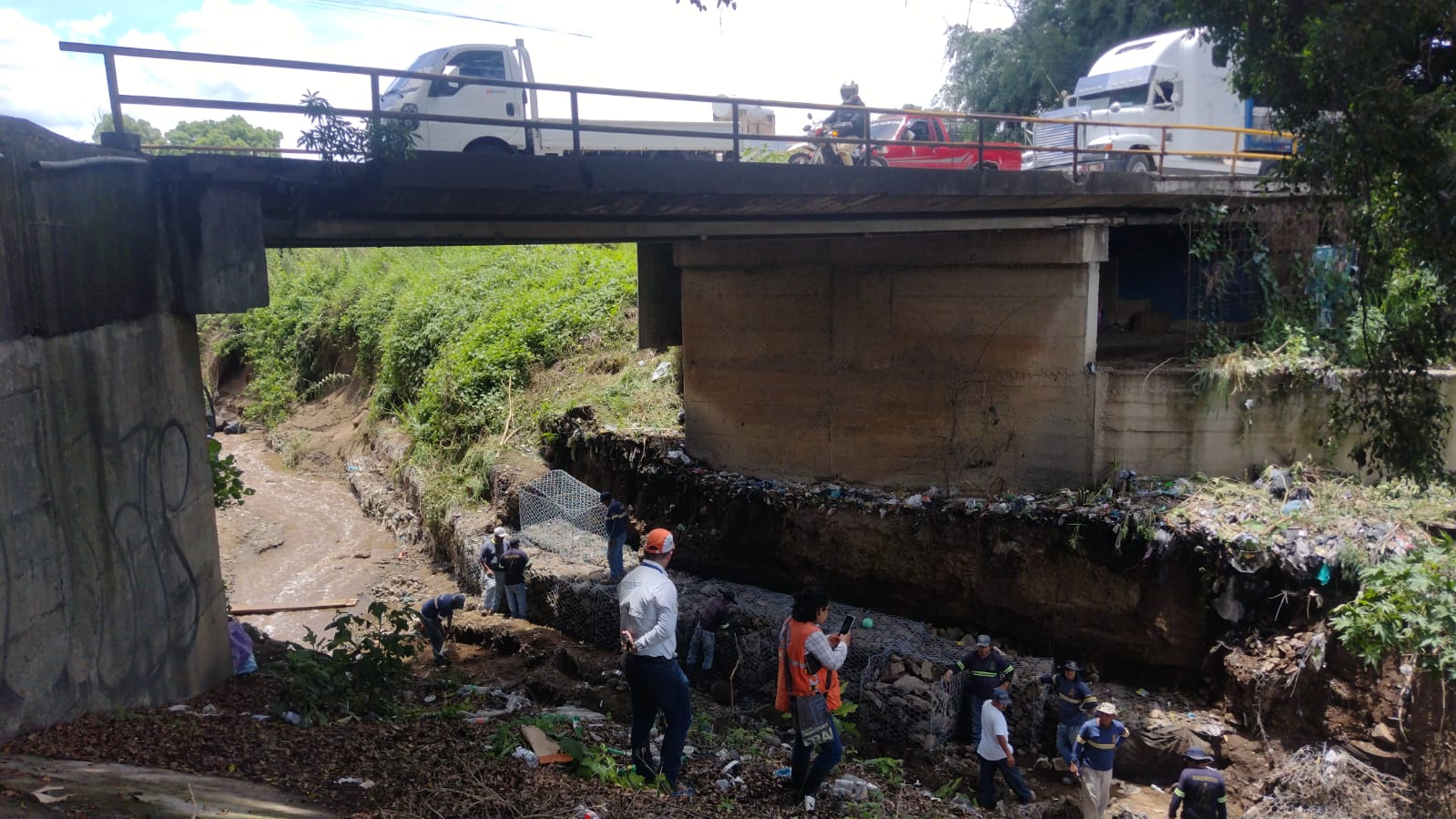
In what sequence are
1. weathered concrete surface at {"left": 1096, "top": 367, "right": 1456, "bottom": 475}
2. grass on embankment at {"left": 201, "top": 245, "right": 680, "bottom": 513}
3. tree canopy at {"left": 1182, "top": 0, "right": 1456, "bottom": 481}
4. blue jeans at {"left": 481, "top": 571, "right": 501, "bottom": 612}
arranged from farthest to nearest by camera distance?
grass on embankment at {"left": 201, "top": 245, "right": 680, "bottom": 513} < blue jeans at {"left": 481, "top": 571, "right": 501, "bottom": 612} < weathered concrete surface at {"left": 1096, "top": 367, "right": 1456, "bottom": 475} < tree canopy at {"left": 1182, "top": 0, "right": 1456, "bottom": 481}

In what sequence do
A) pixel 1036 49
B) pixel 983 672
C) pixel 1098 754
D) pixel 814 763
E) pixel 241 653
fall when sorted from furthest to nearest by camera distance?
1. pixel 1036 49
2. pixel 983 672
3. pixel 1098 754
4. pixel 241 653
5. pixel 814 763

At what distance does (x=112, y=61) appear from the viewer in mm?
5965

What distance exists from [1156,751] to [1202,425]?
14.2 feet

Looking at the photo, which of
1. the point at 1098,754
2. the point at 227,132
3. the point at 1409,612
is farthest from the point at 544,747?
the point at 227,132

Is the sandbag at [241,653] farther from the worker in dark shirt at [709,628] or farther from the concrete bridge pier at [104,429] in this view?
the worker in dark shirt at [709,628]

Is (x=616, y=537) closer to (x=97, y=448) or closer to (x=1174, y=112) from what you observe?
(x=97, y=448)

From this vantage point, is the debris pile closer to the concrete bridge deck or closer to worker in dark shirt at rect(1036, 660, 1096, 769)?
worker in dark shirt at rect(1036, 660, 1096, 769)

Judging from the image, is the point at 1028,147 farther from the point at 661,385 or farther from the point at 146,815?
the point at 146,815

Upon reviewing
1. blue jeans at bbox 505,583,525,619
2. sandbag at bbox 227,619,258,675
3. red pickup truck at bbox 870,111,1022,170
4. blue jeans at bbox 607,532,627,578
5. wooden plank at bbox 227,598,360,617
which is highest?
red pickup truck at bbox 870,111,1022,170

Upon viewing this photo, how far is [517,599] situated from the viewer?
41.1 ft

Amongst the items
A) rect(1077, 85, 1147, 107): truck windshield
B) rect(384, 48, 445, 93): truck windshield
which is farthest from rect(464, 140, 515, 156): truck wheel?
rect(1077, 85, 1147, 107): truck windshield

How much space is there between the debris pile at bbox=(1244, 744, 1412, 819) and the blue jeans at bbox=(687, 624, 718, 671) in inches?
216

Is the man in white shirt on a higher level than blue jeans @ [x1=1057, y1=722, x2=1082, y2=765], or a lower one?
higher

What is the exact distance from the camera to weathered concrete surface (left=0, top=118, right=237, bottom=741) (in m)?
4.73
